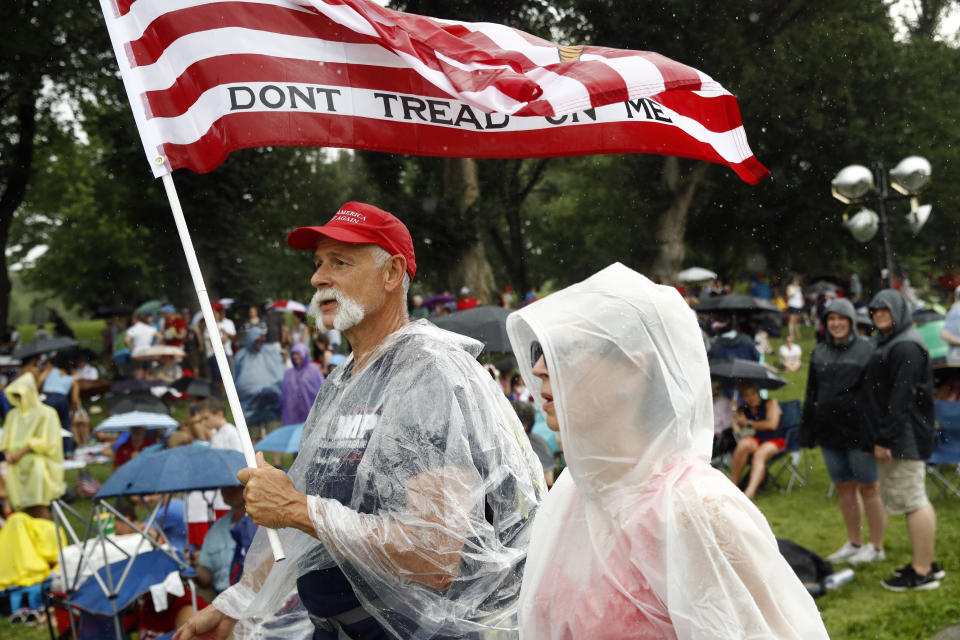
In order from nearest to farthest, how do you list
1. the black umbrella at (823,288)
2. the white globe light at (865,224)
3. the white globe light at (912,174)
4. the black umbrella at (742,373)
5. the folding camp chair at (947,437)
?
the folding camp chair at (947,437)
the black umbrella at (742,373)
the white globe light at (912,174)
the white globe light at (865,224)
the black umbrella at (823,288)

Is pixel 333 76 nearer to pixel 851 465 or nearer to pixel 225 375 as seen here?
pixel 225 375

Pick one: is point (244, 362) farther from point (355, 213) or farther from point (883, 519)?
point (355, 213)

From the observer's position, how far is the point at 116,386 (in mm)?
15023

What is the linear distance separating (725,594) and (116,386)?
1469cm

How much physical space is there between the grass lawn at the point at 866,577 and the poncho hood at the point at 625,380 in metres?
4.35

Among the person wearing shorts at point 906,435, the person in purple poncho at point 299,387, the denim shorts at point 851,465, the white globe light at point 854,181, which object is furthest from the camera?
the white globe light at point 854,181

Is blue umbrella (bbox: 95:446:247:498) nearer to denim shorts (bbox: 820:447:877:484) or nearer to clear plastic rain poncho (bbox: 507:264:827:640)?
clear plastic rain poncho (bbox: 507:264:827:640)

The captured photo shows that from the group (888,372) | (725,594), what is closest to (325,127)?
(725,594)

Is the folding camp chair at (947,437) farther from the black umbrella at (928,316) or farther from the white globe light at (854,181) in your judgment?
the black umbrella at (928,316)

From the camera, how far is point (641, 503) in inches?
78.2

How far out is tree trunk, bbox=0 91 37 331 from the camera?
22.4 m

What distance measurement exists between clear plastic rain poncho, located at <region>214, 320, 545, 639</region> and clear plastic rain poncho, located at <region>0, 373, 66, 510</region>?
22.4 ft

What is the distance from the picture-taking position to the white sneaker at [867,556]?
6926 mm

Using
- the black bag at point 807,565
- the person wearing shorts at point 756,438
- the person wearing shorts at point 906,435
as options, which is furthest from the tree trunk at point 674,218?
the black bag at point 807,565
